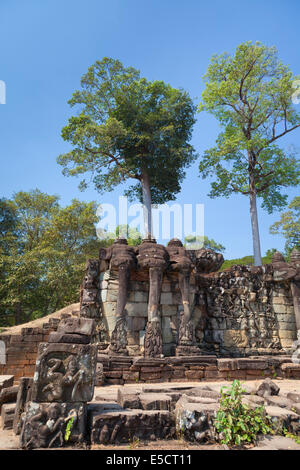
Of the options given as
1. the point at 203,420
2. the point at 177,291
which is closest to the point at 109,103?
the point at 177,291

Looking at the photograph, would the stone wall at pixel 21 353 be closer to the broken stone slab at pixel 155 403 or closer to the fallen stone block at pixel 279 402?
the broken stone slab at pixel 155 403

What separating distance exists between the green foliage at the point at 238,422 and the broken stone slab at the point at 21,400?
2.29 metres

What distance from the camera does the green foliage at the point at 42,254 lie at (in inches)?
787

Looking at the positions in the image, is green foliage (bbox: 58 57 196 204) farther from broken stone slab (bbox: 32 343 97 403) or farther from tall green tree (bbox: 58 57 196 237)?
broken stone slab (bbox: 32 343 97 403)

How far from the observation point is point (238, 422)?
3.52m

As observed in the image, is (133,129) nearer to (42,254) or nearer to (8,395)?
(42,254)

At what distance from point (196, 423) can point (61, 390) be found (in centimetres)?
155

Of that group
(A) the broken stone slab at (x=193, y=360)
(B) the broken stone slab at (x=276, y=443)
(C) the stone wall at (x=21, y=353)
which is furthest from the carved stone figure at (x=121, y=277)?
(B) the broken stone slab at (x=276, y=443)

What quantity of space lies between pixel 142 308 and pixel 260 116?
46.8 feet

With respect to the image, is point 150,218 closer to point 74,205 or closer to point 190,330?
point 74,205

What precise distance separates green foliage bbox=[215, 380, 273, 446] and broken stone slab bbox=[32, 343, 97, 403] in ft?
4.96

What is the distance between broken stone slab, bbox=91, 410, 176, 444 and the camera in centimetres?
344

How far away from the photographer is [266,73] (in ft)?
60.9

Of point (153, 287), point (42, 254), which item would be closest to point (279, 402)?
point (153, 287)
